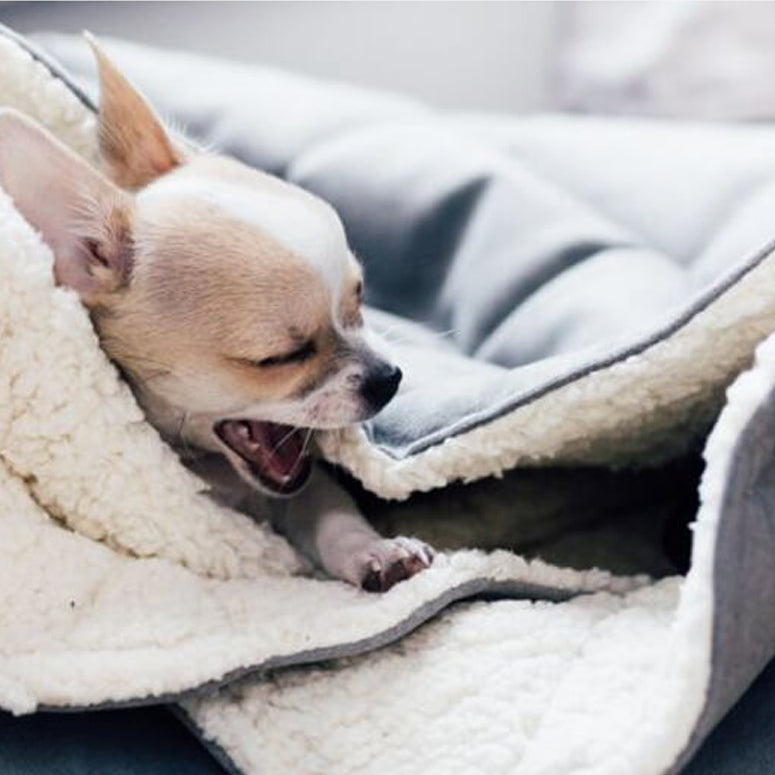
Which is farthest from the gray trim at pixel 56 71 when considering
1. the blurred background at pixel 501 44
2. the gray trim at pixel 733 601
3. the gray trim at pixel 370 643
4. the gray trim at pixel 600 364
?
the blurred background at pixel 501 44

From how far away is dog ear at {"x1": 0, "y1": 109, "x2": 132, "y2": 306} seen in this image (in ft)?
3.61

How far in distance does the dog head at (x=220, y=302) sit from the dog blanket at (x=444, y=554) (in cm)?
5

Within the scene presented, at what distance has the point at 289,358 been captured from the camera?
118 centimetres

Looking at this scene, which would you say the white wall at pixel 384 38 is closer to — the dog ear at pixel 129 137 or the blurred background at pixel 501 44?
the blurred background at pixel 501 44

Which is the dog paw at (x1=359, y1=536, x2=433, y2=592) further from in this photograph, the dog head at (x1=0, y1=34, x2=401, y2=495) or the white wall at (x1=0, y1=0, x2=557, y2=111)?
the white wall at (x1=0, y1=0, x2=557, y2=111)

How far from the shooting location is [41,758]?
3.10ft

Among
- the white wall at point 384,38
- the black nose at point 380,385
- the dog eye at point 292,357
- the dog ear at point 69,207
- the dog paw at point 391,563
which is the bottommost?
the white wall at point 384,38

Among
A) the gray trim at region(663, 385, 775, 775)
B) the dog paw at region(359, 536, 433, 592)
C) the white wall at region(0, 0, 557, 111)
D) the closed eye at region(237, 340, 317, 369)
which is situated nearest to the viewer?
the gray trim at region(663, 385, 775, 775)

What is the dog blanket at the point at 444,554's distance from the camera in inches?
33.7

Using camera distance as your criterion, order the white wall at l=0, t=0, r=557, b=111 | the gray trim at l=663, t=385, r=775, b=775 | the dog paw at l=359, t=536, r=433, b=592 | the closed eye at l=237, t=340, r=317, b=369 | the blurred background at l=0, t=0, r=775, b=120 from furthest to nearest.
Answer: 1. the white wall at l=0, t=0, r=557, b=111
2. the blurred background at l=0, t=0, r=775, b=120
3. the closed eye at l=237, t=340, r=317, b=369
4. the dog paw at l=359, t=536, r=433, b=592
5. the gray trim at l=663, t=385, r=775, b=775

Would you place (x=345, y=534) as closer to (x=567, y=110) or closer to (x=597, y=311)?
(x=597, y=311)

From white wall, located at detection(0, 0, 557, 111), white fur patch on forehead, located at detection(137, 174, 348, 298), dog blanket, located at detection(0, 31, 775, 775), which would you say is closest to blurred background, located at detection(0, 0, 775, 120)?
white wall, located at detection(0, 0, 557, 111)

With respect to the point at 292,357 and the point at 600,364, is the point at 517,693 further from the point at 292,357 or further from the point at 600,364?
the point at 292,357

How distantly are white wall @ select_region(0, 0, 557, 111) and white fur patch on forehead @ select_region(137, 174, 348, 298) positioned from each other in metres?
1.08
